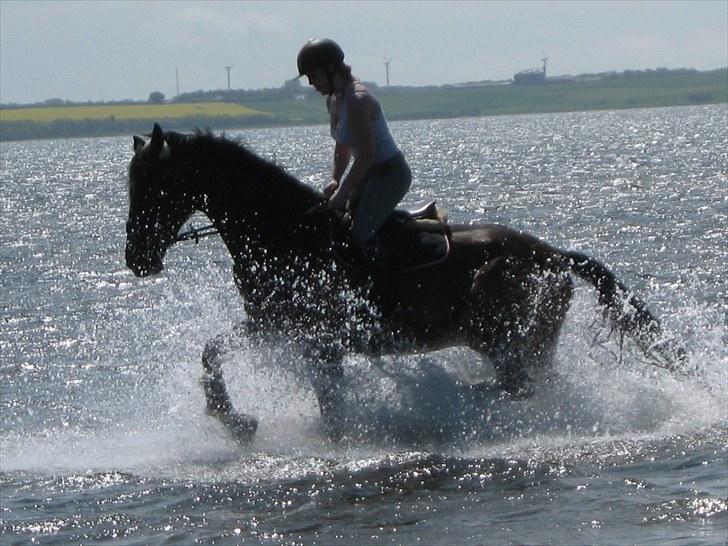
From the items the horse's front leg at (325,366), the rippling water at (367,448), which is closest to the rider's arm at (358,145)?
the rippling water at (367,448)

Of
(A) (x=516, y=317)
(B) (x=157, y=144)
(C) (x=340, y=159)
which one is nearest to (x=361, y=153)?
(C) (x=340, y=159)

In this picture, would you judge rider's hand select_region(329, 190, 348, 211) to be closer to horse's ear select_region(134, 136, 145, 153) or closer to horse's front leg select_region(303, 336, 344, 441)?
horse's front leg select_region(303, 336, 344, 441)

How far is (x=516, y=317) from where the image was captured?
42.0 feet

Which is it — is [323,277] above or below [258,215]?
below

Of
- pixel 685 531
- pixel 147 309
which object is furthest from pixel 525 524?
pixel 147 309

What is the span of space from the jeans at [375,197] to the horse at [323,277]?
8.4 inches

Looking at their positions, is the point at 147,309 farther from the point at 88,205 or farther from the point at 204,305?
the point at 88,205

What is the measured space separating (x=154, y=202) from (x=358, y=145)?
1.67m

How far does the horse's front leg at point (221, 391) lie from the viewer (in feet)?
40.5

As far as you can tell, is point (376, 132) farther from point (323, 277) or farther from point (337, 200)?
point (323, 277)

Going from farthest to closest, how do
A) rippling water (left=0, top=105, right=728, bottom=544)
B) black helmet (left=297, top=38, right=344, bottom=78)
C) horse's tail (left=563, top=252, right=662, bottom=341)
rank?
horse's tail (left=563, top=252, right=662, bottom=341) < black helmet (left=297, top=38, right=344, bottom=78) < rippling water (left=0, top=105, right=728, bottom=544)

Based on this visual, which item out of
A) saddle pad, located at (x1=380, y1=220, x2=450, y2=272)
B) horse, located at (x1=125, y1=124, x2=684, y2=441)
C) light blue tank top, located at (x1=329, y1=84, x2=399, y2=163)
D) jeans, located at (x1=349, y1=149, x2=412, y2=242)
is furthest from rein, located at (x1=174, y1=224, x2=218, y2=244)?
saddle pad, located at (x1=380, y1=220, x2=450, y2=272)

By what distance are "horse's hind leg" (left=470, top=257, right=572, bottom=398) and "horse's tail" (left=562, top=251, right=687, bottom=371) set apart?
52 centimetres

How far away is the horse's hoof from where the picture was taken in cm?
1263
